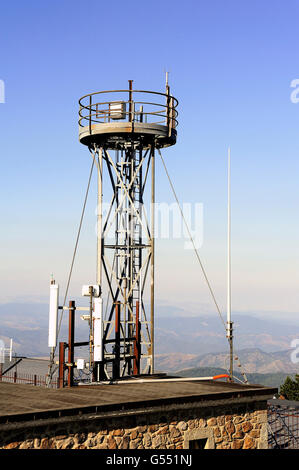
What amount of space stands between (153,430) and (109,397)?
1627 millimetres

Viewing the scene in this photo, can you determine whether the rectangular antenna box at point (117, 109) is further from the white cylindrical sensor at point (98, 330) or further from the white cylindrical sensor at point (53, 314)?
the white cylindrical sensor at point (98, 330)

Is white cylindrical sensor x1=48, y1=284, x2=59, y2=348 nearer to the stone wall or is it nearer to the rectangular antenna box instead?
the stone wall

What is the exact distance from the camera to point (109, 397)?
782 inches

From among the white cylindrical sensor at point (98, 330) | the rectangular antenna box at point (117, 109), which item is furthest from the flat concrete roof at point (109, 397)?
the rectangular antenna box at point (117, 109)

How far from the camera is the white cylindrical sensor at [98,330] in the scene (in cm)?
2322

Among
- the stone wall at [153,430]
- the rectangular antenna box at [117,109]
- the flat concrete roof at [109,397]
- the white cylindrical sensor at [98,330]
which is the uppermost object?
the rectangular antenna box at [117,109]

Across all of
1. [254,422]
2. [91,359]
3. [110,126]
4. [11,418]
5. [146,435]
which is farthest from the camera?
[110,126]

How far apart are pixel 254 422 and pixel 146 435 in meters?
4.28

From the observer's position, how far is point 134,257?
99.4 ft

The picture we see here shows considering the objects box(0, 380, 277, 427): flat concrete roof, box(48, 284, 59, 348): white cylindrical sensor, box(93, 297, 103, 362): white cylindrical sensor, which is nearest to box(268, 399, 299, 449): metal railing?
box(0, 380, 277, 427): flat concrete roof

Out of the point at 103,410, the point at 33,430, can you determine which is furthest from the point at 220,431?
the point at 33,430

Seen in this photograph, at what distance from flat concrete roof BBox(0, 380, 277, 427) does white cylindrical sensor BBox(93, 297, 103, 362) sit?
102cm

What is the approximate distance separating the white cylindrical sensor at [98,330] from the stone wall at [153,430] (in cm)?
459
